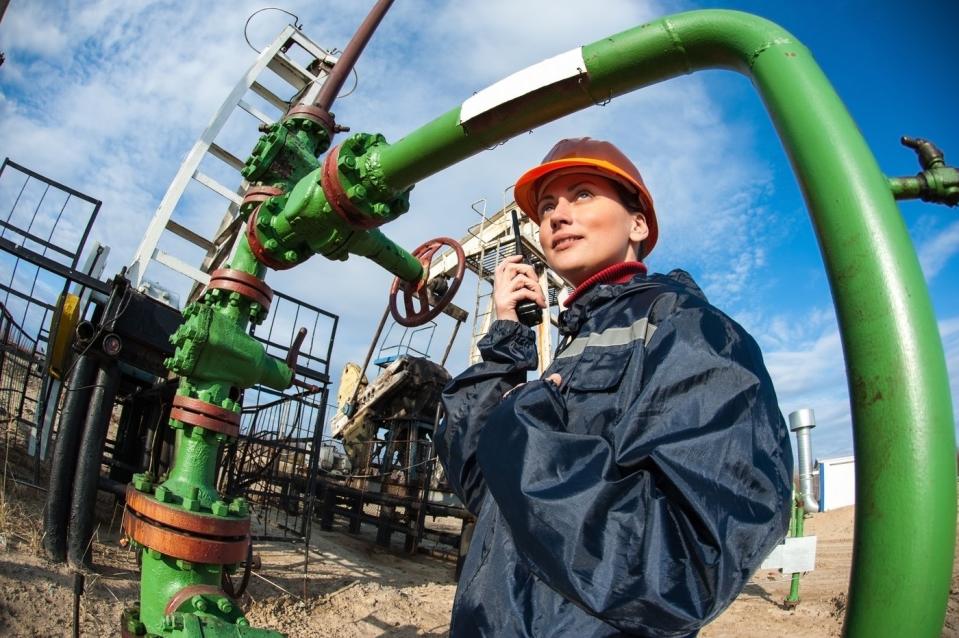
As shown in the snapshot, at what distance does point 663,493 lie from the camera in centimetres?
79

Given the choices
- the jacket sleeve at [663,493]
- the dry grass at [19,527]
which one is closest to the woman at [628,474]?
the jacket sleeve at [663,493]

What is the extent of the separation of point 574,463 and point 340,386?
41.7 ft

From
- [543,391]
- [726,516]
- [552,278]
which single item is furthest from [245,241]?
[552,278]

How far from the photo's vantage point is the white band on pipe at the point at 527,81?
1.34m

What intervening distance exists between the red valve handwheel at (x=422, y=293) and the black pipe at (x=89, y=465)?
220 cm

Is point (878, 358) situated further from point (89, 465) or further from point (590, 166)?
point (89, 465)

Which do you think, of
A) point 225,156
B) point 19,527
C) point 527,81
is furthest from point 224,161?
point 527,81

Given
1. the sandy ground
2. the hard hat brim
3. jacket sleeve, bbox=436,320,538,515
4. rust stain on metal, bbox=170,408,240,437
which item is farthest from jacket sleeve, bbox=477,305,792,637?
the sandy ground

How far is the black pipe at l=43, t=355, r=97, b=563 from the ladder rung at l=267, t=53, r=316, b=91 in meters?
6.29

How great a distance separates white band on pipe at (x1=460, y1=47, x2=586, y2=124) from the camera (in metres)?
1.34

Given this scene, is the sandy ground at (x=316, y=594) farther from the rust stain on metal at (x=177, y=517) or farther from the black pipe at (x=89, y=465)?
the rust stain on metal at (x=177, y=517)

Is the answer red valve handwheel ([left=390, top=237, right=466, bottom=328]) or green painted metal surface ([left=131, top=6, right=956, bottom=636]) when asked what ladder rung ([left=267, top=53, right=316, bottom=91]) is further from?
green painted metal surface ([left=131, top=6, right=956, bottom=636])

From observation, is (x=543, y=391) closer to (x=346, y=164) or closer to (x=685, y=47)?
(x=685, y=47)

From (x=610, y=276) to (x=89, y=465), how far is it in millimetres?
3880
